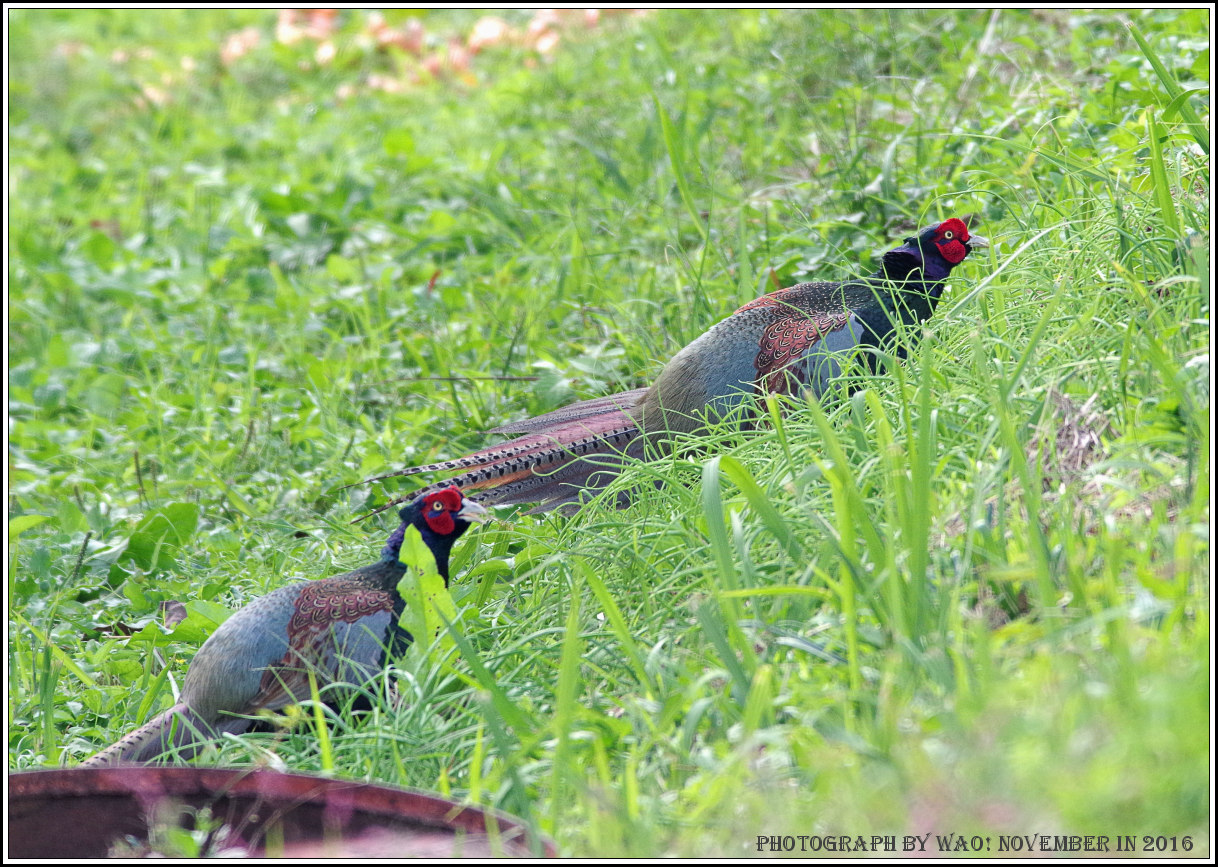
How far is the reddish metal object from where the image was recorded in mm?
1859

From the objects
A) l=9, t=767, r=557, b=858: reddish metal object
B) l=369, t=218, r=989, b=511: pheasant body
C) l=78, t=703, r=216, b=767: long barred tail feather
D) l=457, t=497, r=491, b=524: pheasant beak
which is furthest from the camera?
l=369, t=218, r=989, b=511: pheasant body

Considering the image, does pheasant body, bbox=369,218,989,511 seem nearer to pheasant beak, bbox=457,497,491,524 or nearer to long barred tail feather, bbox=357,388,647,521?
long barred tail feather, bbox=357,388,647,521

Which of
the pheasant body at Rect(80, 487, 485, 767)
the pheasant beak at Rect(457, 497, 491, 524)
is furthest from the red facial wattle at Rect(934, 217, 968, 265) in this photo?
the pheasant body at Rect(80, 487, 485, 767)

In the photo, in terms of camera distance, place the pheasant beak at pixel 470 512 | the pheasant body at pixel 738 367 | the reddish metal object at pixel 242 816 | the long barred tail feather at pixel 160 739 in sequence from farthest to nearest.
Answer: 1. the pheasant body at pixel 738 367
2. the pheasant beak at pixel 470 512
3. the long barred tail feather at pixel 160 739
4. the reddish metal object at pixel 242 816

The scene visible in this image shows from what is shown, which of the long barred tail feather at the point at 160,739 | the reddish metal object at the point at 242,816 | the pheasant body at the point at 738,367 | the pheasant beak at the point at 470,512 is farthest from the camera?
the pheasant body at the point at 738,367

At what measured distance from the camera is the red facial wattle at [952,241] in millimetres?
3443

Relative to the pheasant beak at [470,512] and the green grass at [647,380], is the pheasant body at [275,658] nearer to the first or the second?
the green grass at [647,380]

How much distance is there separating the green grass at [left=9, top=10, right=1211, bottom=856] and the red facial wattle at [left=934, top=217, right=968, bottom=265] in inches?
3.5

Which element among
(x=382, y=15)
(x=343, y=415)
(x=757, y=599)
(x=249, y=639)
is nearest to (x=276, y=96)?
(x=382, y=15)

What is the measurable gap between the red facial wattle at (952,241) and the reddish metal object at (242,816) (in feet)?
7.14

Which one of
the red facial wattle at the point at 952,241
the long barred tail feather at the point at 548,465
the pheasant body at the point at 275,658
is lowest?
the pheasant body at the point at 275,658

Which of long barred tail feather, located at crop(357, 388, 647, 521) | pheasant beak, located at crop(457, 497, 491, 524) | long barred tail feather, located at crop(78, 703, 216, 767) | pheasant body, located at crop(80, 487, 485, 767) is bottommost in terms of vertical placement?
long barred tail feather, located at crop(78, 703, 216, 767)

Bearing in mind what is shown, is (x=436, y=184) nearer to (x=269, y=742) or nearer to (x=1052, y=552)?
(x=269, y=742)

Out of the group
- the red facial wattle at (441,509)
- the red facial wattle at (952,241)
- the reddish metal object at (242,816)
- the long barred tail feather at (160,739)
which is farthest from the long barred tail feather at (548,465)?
the reddish metal object at (242,816)
